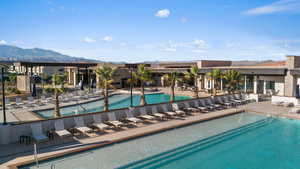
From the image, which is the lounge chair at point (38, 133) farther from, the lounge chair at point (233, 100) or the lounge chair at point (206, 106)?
the lounge chair at point (233, 100)

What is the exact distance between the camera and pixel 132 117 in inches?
546

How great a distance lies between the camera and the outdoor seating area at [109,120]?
34.0ft

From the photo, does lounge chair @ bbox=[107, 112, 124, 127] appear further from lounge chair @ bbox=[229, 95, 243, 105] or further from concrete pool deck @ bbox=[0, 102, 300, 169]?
lounge chair @ bbox=[229, 95, 243, 105]

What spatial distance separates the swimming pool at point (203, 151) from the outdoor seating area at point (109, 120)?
2.00 meters

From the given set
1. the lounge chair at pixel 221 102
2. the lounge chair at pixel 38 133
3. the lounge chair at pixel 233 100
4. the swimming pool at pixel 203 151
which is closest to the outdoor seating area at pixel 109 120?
the lounge chair at pixel 38 133

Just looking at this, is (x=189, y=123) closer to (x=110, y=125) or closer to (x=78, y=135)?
(x=110, y=125)

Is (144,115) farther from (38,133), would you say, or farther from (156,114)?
(38,133)

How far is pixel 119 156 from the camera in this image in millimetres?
8992

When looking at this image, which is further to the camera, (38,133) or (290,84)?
(290,84)

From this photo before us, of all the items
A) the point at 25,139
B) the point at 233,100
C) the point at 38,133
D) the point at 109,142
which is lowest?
the point at 109,142

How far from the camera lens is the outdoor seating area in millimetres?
10359

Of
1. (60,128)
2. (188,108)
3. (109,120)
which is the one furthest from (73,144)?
(188,108)

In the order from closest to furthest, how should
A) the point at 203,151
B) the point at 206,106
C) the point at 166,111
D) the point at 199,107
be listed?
1. the point at 203,151
2. the point at 166,111
3. the point at 199,107
4. the point at 206,106

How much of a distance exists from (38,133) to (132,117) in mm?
5416
